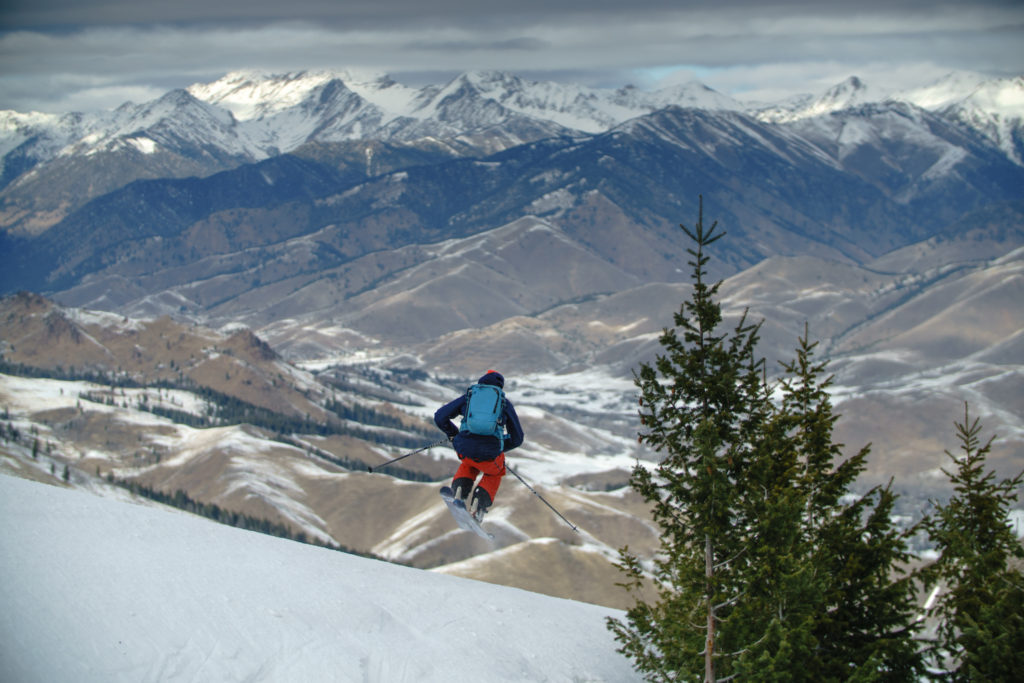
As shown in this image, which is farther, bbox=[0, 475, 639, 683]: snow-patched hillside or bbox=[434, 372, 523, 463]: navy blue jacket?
bbox=[434, 372, 523, 463]: navy blue jacket

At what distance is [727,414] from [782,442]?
4015 millimetres

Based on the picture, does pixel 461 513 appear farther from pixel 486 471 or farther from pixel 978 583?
pixel 978 583

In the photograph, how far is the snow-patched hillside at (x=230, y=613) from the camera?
72.7 feet

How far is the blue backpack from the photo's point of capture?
87.9 ft

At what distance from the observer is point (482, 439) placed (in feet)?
89.7

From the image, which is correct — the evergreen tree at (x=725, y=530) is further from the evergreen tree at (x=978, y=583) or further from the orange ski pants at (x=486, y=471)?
the orange ski pants at (x=486, y=471)

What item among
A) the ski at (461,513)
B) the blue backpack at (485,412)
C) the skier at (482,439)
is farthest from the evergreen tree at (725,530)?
the ski at (461,513)

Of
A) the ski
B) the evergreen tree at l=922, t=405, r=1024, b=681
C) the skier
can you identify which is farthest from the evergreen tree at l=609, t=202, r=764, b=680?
the evergreen tree at l=922, t=405, r=1024, b=681

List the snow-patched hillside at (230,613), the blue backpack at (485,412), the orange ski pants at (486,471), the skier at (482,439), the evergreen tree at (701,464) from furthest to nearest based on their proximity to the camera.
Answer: the orange ski pants at (486,471), the skier at (482,439), the blue backpack at (485,412), the evergreen tree at (701,464), the snow-patched hillside at (230,613)

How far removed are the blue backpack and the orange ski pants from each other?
3.11 ft

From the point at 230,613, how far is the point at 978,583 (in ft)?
67.2

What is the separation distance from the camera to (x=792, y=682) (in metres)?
27.8

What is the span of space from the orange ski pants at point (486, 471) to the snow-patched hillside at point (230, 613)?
155 inches

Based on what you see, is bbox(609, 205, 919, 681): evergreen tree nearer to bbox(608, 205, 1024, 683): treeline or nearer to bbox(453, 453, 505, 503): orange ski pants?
bbox(608, 205, 1024, 683): treeline
